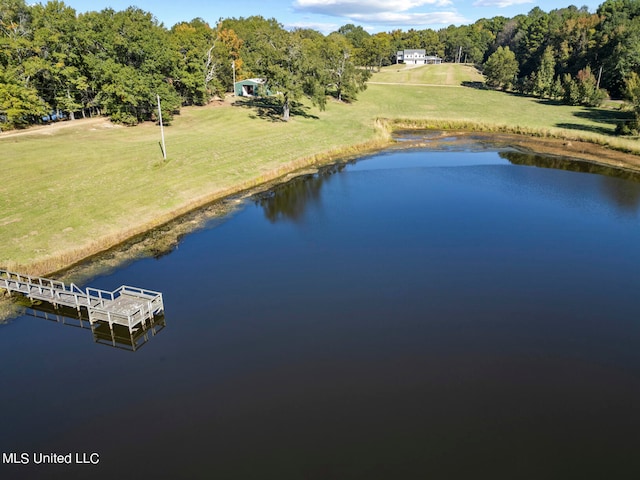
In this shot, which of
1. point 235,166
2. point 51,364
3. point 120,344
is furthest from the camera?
point 235,166

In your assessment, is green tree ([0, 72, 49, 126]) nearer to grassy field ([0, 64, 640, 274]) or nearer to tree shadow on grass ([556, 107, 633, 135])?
grassy field ([0, 64, 640, 274])

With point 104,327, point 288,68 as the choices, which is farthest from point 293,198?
point 288,68

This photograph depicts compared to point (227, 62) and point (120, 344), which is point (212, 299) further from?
point (227, 62)

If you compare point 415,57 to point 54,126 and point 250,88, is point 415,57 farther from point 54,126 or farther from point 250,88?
point 54,126

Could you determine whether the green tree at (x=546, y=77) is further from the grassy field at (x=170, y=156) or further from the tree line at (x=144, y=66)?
the grassy field at (x=170, y=156)

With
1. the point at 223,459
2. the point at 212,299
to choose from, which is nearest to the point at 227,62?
the point at 212,299

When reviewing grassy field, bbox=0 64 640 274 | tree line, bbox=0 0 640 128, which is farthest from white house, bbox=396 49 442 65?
grassy field, bbox=0 64 640 274
